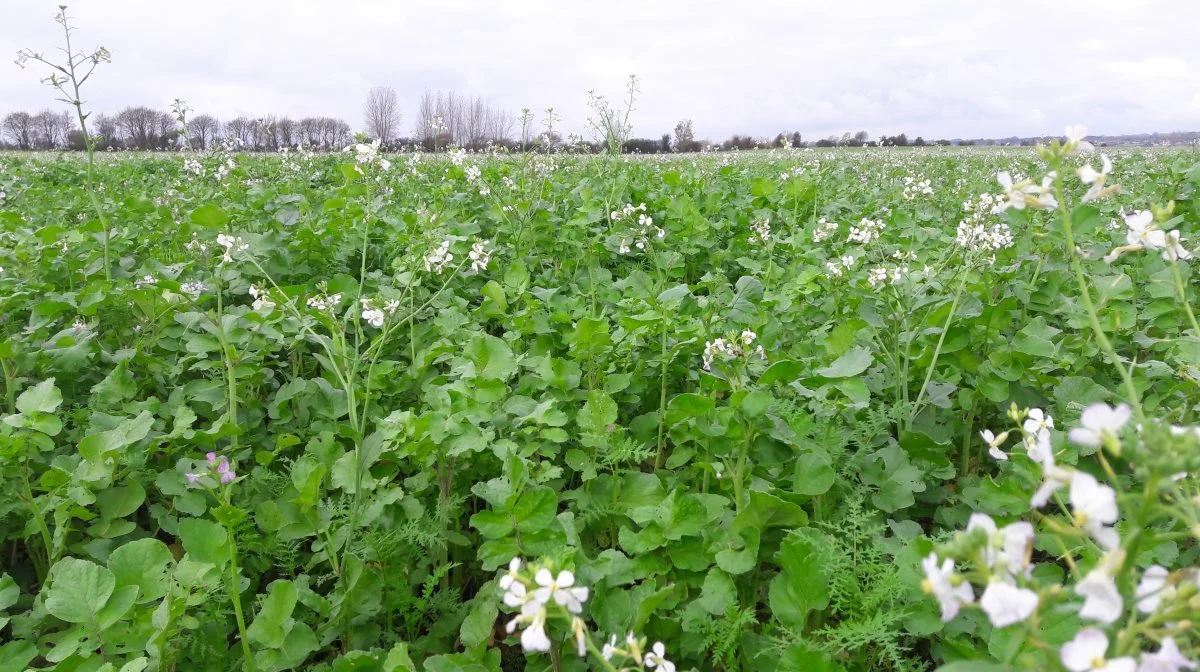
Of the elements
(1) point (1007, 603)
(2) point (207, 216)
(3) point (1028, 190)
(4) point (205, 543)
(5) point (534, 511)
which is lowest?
(4) point (205, 543)

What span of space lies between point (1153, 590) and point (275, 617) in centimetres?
165

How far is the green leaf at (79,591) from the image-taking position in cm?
159

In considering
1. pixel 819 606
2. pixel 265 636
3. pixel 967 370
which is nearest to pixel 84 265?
pixel 265 636

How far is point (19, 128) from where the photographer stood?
58.9 meters

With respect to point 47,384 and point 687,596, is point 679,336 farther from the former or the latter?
point 47,384

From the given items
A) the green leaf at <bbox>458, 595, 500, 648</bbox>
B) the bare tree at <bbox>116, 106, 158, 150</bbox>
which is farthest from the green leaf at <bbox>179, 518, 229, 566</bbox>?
the bare tree at <bbox>116, 106, 158, 150</bbox>

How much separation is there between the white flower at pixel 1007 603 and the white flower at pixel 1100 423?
0.17 meters

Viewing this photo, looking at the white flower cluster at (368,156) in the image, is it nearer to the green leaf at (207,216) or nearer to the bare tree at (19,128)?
the green leaf at (207,216)

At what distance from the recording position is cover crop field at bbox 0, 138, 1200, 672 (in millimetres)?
1079

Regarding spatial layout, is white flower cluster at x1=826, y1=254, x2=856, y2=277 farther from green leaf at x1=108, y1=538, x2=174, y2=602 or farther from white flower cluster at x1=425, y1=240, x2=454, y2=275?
green leaf at x1=108, y1=538, x2=174, y2=602

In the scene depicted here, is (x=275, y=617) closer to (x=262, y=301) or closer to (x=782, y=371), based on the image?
(x=262, y=301)

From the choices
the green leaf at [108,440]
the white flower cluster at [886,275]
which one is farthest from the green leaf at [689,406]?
the green leaf at [108,440]

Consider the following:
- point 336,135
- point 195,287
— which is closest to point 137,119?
point 336,135

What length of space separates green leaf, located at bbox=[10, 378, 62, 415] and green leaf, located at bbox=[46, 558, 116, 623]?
59 cm
